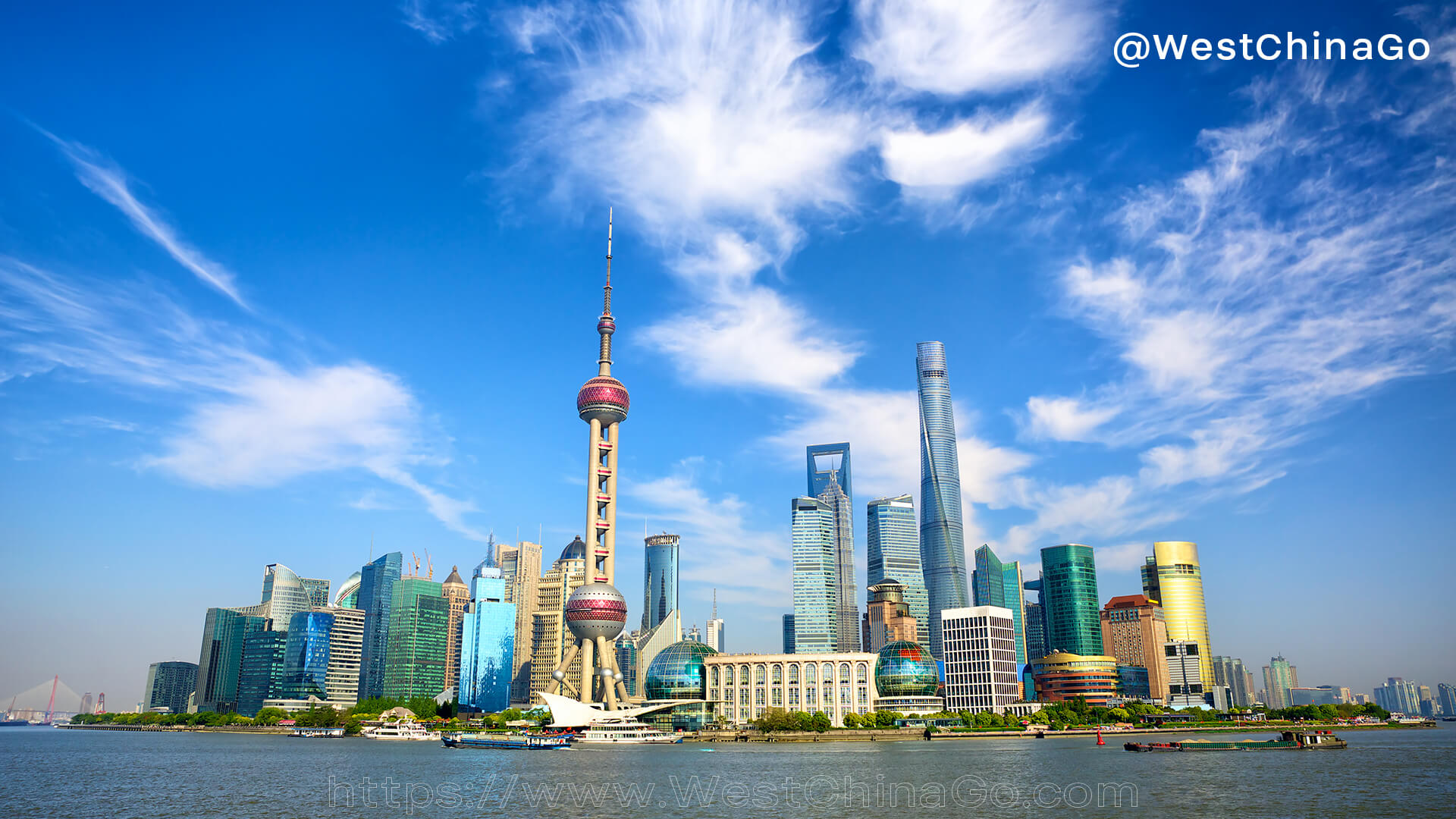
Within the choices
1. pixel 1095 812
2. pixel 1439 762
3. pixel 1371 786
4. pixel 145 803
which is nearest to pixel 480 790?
pixel 145 803

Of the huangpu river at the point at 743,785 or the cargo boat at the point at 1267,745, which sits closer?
the huangpu river at the point at 743,785

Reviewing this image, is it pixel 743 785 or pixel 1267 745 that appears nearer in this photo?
pixel 743 785

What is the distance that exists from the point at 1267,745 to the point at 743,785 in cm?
11153

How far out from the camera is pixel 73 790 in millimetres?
107188

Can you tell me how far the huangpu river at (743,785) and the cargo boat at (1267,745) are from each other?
4799 millimetres

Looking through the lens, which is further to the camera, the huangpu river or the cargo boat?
the cargo boat

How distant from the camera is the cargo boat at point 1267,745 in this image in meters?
166

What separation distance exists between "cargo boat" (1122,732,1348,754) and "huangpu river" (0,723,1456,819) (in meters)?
4.80

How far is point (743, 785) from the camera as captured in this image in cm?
10775

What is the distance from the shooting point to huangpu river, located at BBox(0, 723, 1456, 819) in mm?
86125

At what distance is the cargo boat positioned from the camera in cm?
16638

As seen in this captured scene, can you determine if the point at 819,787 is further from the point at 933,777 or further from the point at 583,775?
Answer: the point at 583,775

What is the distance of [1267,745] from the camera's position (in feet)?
551

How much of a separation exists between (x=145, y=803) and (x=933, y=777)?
277 ft
